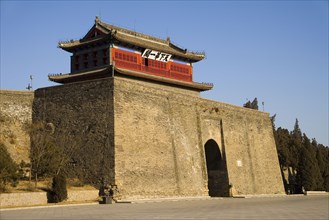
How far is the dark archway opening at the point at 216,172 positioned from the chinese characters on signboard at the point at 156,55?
23.6 feet

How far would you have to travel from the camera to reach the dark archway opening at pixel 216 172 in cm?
3057

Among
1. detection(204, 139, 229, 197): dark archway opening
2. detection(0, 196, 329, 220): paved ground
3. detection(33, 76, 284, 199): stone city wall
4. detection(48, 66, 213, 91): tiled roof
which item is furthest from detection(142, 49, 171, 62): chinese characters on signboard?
detection(0, 196, 329, 220): paved ground

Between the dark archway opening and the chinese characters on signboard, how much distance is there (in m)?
7.18

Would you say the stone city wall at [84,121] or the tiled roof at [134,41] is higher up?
the tiled roof at [134,41]

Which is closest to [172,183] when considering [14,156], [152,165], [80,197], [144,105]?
[152,165]

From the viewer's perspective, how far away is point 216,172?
1221 inches

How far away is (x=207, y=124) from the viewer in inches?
1186

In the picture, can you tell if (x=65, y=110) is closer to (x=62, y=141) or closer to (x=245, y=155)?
(x=62, y=141)

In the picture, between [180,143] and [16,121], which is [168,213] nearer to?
[180,143]

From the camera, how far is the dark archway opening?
30573 mm

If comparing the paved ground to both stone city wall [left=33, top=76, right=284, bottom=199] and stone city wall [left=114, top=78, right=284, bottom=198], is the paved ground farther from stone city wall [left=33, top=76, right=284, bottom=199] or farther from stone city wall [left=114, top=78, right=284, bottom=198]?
stone city wall [left=114, top=78, right=284, bottom=198]

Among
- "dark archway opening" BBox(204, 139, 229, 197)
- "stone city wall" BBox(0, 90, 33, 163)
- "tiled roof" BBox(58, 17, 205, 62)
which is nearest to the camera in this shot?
"stone city wall" BBox(0, 90, 33, 163)

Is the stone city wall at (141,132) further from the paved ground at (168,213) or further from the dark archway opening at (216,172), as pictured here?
the paved ground at (168,213)

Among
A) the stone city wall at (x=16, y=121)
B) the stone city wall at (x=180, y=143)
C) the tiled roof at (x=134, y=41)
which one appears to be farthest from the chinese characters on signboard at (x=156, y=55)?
the stone city wall at (x=16, y=121)
